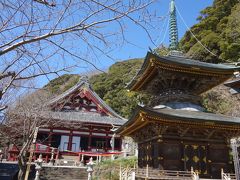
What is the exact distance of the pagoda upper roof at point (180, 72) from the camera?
13.7 metres

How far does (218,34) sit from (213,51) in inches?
234

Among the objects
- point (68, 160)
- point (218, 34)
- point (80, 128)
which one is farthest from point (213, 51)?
point (68, 160)

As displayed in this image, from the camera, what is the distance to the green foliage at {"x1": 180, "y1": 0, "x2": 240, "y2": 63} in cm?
3438

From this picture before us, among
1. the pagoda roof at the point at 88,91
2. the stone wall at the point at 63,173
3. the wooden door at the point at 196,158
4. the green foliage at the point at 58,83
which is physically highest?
the pagoda roof at the point at 88,91

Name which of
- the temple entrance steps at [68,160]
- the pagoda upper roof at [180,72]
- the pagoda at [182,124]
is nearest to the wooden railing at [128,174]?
the pagoda at [182,124]

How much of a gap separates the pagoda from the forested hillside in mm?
7611

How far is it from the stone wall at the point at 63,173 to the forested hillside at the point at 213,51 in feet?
23.9

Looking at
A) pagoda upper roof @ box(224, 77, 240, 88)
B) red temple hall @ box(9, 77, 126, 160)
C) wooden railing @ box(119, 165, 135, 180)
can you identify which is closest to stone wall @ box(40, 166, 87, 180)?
red temple hall @ box(9, 77, 126, 160)

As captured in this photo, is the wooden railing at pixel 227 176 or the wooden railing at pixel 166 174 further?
the wooden railing at pixel 227 176

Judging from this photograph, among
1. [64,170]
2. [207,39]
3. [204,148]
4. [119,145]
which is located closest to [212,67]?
[204,148]

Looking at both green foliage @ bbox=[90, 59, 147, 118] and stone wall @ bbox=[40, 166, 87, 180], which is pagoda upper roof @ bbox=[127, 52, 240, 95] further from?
green foliage @ bbox=[90, 59, 147, 118]

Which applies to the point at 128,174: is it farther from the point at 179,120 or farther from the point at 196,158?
the point at 179,120

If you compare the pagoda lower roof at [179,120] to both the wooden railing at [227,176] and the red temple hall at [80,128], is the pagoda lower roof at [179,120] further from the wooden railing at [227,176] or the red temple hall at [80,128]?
the red temple hall at [80,128]

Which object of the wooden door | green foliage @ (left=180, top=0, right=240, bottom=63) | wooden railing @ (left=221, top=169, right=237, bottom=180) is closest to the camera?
wooden railing @ (left=221, top=169, right=237, bottom=180)
